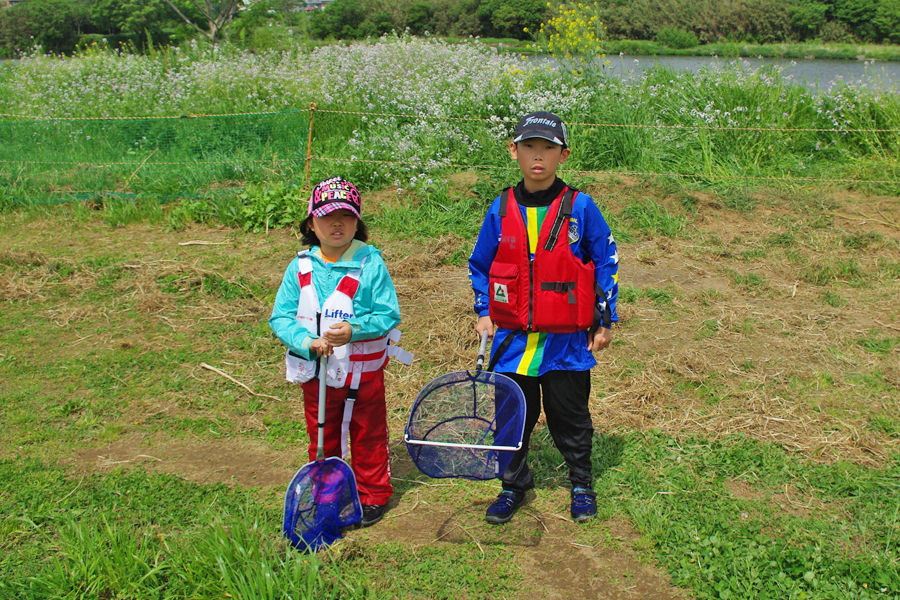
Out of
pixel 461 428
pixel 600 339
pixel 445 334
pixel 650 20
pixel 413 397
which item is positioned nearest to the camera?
pixel 600 339

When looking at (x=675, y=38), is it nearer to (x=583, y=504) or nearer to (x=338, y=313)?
(x=583, y=504)

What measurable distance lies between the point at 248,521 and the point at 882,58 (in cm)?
2268

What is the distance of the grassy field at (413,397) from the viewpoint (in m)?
2.84

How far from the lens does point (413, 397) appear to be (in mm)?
4531

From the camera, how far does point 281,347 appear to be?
16.8 feet

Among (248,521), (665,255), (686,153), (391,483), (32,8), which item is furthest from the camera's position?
(32,8)

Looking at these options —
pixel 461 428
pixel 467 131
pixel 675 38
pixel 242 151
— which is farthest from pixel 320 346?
pixel 675 38

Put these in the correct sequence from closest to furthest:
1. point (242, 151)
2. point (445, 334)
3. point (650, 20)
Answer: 1. point (445, 334)
2. point (242, 151)
3. point (650, 20)

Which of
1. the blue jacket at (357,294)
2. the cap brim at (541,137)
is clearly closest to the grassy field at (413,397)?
the blue jacket at (357,294)

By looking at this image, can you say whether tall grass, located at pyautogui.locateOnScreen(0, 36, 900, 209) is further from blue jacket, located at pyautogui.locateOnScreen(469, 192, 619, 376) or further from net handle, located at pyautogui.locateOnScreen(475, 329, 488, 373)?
net handle, located at pyautogui.locateOnScreen(475, 329, 488, 373)

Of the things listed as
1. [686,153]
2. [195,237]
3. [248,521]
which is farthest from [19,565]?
[686,153]

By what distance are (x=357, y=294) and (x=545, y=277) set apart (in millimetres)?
775

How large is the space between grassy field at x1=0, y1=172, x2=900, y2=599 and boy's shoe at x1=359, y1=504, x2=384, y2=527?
67 millimetres

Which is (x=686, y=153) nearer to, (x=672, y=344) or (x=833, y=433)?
(x=672, y=344)
